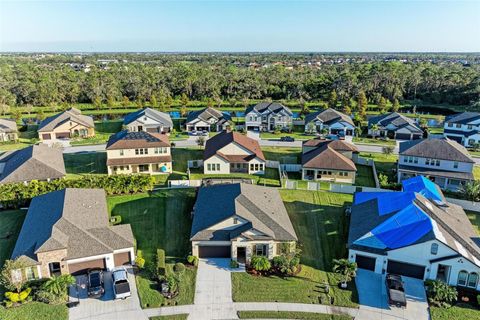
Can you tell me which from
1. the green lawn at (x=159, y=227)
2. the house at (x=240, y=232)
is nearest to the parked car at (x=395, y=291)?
the house at (x=240, y=232)

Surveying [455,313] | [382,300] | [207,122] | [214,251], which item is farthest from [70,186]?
[455,313]

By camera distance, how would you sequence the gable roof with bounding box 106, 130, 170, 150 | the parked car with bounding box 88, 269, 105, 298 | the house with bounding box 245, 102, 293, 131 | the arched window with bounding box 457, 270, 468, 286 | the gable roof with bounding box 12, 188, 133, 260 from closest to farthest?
the parked car with bounding box 88, 269, 105, 298 < the arched window with bounding box 457, 270, 468, 286 < the gable roof with bounding box 12, 188, 133, 260 < the gable roof with bounding box 106, 130, 170, 150 < the house with bounding box 245, 102, 293, 131

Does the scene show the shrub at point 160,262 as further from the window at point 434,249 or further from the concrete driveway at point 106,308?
the window at point 434,249

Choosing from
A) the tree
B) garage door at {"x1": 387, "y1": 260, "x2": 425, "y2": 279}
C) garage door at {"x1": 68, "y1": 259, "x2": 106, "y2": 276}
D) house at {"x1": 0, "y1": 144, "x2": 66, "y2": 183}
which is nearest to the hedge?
house at {"x1": 0, "y1": 144, "x2": 66, "y2": 183}

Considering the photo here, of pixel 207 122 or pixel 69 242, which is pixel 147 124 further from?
pixel 69 242

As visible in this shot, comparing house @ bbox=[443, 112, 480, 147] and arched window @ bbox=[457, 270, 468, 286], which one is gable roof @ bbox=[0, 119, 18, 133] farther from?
house @ bbox=[443, 112, 480, 147]

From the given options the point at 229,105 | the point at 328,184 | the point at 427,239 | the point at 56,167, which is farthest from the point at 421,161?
the point at 229,105

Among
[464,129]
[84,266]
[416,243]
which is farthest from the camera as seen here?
[464,129]
